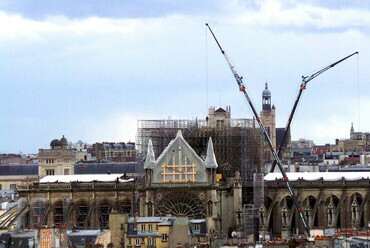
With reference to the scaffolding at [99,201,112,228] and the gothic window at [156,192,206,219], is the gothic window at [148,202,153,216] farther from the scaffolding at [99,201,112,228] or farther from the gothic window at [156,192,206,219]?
the scaffolding at [99,201,112,228]

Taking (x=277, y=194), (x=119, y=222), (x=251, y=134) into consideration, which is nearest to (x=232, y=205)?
(x=277, y=194)

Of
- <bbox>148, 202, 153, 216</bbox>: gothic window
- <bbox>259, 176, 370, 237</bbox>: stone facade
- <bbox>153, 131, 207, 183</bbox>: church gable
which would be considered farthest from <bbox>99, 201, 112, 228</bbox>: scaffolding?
<bbox>259, 176, 370, 237</bbox>: stone facade

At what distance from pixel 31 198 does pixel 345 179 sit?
29.7m

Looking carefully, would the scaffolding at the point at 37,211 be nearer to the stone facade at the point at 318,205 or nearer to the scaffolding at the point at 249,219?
the scaffolding at the point at 249,219

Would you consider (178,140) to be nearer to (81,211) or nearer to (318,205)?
(81,211)

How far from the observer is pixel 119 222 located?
112m

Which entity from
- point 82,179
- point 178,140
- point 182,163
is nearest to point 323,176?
point 182,163

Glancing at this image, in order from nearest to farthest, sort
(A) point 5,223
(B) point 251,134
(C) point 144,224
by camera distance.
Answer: (C) point 144,224
(A) point 5,223
(B) point 251,134

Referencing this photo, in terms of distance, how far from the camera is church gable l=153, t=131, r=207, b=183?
446 feet

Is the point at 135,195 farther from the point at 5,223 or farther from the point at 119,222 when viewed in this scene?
the point at 119,222

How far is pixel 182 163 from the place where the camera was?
136000mm

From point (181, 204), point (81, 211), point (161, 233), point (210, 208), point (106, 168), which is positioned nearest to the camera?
point (161, 233)

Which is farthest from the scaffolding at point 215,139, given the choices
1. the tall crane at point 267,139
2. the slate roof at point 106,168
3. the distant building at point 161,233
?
the distant building at point 161,233

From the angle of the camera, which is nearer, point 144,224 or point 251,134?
point 144,224
